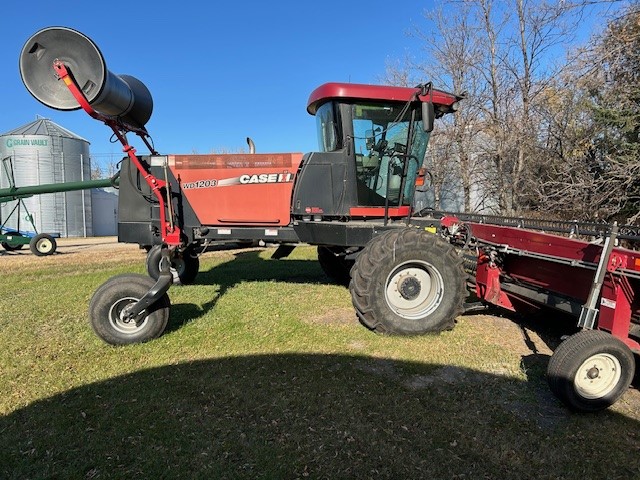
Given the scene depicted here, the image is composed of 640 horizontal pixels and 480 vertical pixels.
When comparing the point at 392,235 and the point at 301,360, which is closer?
the point at 301,360

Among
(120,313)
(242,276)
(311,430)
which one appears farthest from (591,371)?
(242,276)

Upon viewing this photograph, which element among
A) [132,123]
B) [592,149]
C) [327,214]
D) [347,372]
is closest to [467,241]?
[327,214]

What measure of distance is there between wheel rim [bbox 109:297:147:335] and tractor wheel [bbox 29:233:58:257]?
1060cm

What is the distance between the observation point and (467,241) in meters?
4.98

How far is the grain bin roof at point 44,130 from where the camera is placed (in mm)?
22812

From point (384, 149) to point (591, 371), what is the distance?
3.17 metres

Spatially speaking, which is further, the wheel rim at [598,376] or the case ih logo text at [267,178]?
the case ih logo text at [267,178]

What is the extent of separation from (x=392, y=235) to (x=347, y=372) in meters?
1.51

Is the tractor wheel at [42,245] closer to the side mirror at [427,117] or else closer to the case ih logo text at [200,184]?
→ the case ih logo text at [200,184]

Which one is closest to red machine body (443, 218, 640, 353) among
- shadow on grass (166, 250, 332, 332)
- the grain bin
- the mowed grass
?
the mowed grass

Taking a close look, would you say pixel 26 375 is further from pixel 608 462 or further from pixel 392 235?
pixel 608 462

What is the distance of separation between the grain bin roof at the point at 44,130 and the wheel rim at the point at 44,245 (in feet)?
40.7

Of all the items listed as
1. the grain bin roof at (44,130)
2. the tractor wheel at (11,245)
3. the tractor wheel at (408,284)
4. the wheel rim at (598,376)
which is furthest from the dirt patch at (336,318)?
the grain bin roof at (44,130)

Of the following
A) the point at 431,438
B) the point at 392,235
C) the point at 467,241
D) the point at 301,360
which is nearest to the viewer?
the point at 431,438
